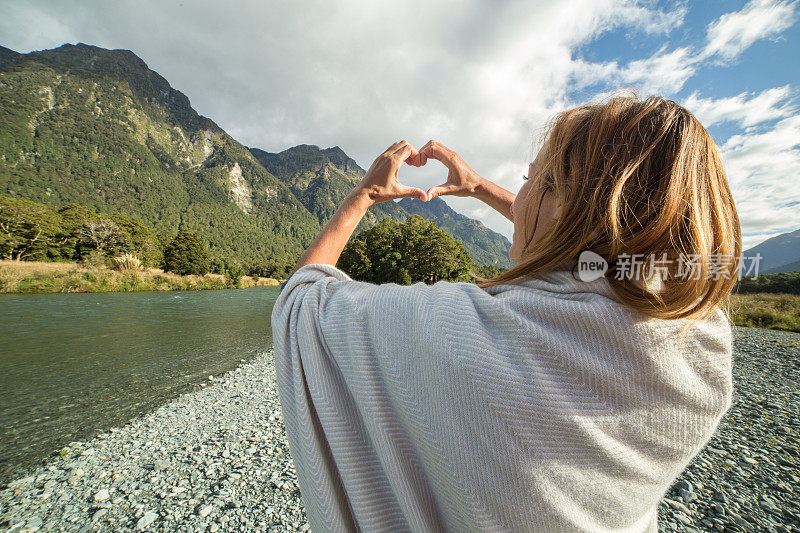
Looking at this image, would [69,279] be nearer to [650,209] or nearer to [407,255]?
[407,255]

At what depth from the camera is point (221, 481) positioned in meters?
3.86

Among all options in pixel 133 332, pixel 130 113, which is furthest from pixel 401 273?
pixel 130 113

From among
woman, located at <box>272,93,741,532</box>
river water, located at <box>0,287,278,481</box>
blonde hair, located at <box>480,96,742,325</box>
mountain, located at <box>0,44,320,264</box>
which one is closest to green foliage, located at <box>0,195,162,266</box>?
river water, located at <box>0,287,278,481</box>

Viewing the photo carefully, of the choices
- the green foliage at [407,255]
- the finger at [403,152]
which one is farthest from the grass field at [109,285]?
the finger at [403,152]

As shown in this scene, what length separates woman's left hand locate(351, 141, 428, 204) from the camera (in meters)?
1.17

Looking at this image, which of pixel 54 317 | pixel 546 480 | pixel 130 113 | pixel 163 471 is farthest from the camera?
pixel 130 113

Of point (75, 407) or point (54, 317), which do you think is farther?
point (54, 317)

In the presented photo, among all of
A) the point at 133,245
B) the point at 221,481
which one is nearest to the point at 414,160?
the point at 221,481

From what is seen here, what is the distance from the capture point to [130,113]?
132 m

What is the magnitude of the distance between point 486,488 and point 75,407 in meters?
8.42

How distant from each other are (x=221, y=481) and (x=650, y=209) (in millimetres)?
5062

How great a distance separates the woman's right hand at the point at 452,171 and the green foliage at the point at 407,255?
35.4m

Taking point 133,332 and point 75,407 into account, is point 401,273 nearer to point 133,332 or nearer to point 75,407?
point 133,332

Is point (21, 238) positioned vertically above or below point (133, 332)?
above
